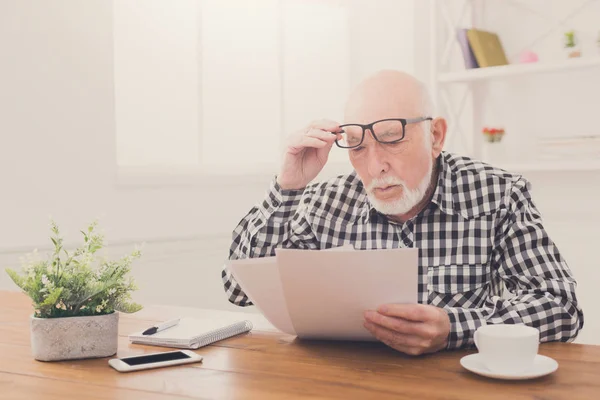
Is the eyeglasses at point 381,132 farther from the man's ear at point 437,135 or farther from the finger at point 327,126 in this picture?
the man's ear at point 437,135

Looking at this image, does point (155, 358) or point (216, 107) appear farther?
point (216, 107)

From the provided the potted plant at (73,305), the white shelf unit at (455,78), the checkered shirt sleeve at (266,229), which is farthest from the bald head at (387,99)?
the white shelf unit at (455,78)

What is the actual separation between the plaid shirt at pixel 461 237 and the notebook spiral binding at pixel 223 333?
298mm

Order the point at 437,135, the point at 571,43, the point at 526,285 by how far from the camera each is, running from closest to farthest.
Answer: the point at 526,285 → the point at 437,135 → the point at 571,43

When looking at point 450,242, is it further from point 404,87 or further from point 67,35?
point 67,35

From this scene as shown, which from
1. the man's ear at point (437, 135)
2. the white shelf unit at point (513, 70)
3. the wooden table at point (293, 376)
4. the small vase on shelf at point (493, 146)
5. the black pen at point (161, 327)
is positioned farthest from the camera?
the small vase on shelf at point (493, 146)

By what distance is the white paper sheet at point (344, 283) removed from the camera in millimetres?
1298

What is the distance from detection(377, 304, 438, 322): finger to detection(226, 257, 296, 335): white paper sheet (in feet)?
0.63

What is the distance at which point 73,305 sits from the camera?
137 centimetres

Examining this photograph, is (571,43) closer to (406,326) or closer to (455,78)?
(455,78)

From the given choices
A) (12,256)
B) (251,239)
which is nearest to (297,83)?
(12,256)

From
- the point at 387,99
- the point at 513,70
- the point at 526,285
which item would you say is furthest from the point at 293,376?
the point at 513,70

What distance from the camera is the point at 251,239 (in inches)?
76.3

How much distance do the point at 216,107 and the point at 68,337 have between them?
2.43 meters
